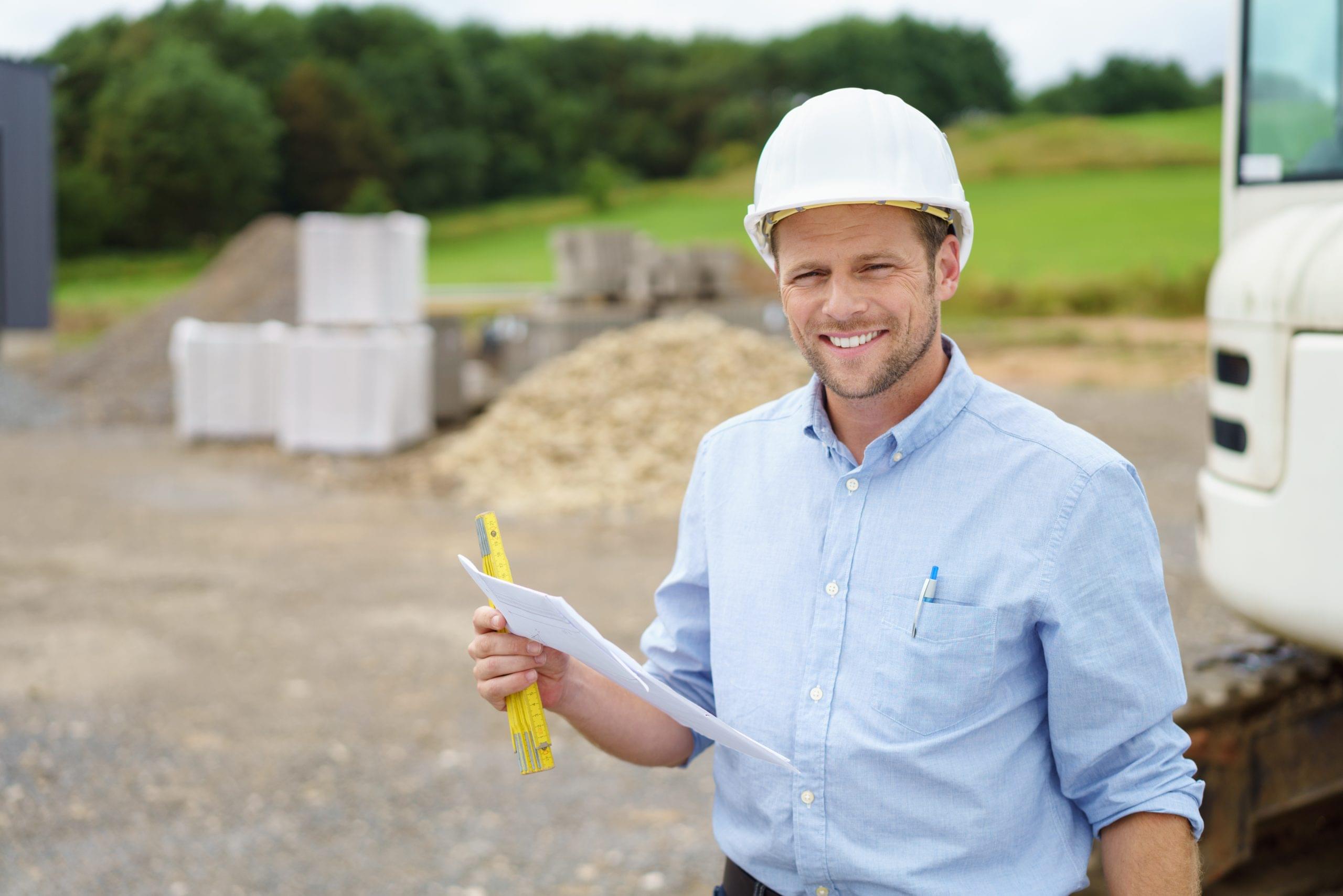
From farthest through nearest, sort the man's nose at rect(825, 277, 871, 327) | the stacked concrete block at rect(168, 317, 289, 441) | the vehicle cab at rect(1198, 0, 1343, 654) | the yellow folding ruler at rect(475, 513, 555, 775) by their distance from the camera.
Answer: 1. the stacked concrete block at rect(168, 317, 289, 441)
2. the vehicle cab at rect(1198, 0, 1343, 654)
3. the yellow folding ruler at rect(475, 513, 555, 775)
4. the man's nose at rect(825, 277, 871, 327)

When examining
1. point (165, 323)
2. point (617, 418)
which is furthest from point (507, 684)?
point (165, 323)

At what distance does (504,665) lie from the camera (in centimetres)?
182

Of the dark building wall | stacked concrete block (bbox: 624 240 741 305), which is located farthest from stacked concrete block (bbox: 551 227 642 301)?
the dark building wall

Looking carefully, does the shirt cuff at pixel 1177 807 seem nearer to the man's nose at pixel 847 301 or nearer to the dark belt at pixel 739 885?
the dark belt at pixel 739 885

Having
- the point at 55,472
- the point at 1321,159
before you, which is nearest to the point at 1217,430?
the point at 1321,159

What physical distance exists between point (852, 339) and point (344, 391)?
1149cm

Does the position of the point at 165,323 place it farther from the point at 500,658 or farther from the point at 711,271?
the point at 500,658

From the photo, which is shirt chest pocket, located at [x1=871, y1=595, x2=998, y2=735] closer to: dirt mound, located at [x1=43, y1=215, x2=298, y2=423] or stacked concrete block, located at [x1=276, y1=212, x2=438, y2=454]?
stacked concrete block, located at [x1=276, y1=212, x2=438, y2=454]

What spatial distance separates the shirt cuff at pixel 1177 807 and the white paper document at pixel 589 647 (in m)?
0.45

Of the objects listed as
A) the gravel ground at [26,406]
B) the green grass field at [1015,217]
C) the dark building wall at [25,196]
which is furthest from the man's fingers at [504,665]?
the green grass field at [1015,217]

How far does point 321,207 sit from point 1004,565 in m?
56.4

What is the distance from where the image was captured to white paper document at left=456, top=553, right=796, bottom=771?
5.45 ft

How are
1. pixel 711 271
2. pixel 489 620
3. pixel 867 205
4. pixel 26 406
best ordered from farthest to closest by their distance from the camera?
1. pixel 26 406
2. pixel 711 271
3. pixel 489 620
4. pixel 867 205

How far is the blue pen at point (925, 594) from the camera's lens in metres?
1.63
